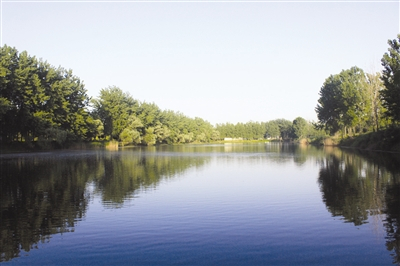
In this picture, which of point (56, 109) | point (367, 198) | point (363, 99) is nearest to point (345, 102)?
point (363, 99)

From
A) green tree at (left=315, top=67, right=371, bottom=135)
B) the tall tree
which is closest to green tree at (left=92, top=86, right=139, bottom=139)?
green tree at (left=315, top=67, right=371, bottom=135)

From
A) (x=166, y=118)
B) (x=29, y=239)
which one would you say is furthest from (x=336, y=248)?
(x=166, y=118)

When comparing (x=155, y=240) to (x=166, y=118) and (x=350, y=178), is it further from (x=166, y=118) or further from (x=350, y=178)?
(x=166, y=118)

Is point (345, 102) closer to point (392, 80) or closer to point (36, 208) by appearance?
point (392, 80)

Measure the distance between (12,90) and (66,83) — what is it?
1792 centimetres

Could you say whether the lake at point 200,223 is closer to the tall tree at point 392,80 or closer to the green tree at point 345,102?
the tall tree at point 392,80

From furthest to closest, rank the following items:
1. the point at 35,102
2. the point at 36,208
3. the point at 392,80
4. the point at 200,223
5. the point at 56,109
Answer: the point at 56,109
the point at 35,102
the point at 392,80
the point at 36,208
the point at 200,223

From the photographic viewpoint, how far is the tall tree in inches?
1730

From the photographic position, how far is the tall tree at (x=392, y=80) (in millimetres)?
43938

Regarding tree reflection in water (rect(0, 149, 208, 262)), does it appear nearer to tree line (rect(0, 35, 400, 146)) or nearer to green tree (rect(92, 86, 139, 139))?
tree line (rect(0, 35, 400, 146))

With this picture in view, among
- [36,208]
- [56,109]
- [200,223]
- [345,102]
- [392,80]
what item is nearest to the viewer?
[200,223]

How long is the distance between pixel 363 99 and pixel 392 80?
1119 inches

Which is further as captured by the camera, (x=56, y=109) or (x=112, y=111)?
(x=112, y=111)

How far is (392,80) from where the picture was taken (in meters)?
50.1
